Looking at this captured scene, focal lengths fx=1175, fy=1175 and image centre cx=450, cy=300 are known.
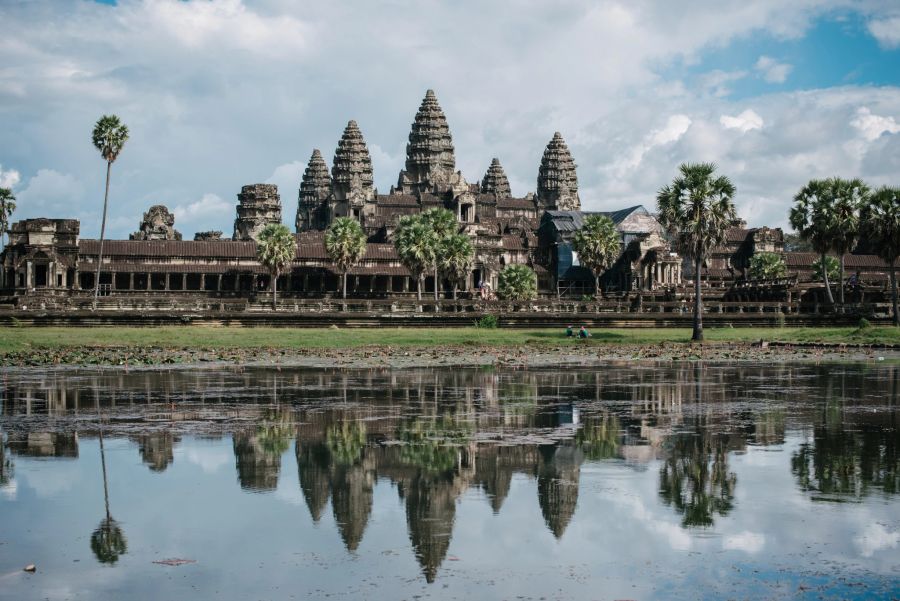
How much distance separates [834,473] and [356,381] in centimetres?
1803

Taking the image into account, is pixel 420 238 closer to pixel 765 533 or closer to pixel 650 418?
pixel 650 418

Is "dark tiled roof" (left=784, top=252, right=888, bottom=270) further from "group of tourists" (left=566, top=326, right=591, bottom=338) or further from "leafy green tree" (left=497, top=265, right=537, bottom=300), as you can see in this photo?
"group of tourists" (left=566, top=326, right=591, bottom=338)

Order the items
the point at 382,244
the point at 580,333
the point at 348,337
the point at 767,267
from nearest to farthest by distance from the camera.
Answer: the point at 348,337, the point at 580,333, the point at 382,244, the point at 767,267

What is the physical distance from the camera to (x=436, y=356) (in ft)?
146

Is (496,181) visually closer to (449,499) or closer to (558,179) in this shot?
(558,179)

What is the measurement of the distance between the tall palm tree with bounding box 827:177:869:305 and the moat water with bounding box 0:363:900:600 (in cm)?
5368

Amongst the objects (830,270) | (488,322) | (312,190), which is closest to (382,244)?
(830,270)

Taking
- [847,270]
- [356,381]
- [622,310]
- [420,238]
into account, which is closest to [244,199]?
[420,238]

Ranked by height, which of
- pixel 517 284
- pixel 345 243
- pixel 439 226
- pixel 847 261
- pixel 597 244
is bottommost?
pixel 517 284

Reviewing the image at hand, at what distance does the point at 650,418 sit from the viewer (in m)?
22.6

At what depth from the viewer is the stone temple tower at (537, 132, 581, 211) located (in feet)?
569

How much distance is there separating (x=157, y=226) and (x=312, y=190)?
47.7 m

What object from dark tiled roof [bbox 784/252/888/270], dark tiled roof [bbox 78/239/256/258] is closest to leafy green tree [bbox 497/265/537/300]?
dark tiled roof [bbox 78/239/256/258]

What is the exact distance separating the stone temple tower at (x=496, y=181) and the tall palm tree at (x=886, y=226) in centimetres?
10888
